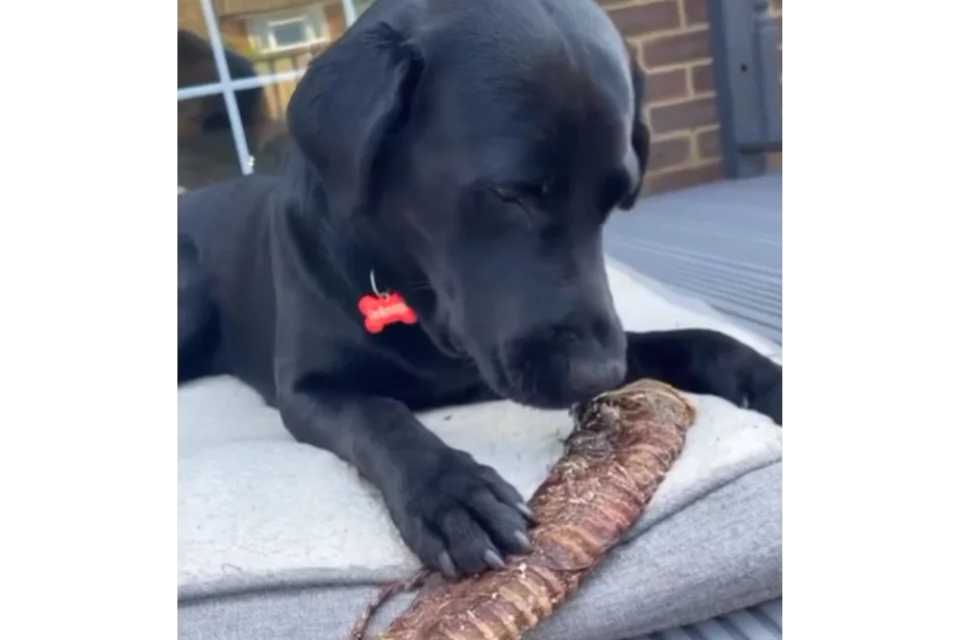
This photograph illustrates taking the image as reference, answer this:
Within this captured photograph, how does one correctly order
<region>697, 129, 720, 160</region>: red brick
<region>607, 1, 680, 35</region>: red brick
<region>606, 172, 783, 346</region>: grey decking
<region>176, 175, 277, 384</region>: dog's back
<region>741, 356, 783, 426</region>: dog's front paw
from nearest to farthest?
1. <region>741, 356, 783, 426</region>: dog's front paw
2. <region>176, 175, 277, 384</region>: dog's back
3. <region>606, 172, 783, 346</region>: grey decking
4. <region>607, 1, 680, 35</region>: red brick
5. <region>697, 129, 720, 160</region>: red brick

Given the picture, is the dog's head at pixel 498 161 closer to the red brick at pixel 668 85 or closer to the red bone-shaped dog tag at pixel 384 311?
the red bone-shaped dog tag at pixel 384 311

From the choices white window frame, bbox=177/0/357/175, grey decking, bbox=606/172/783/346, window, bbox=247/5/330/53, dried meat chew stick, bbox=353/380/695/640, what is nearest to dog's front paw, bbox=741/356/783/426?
dried meat chew stick, bbox=353/380/695/640

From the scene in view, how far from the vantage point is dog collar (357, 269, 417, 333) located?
1608 millimetres

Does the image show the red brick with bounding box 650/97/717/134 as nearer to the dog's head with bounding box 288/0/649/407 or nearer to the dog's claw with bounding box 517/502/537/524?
the dog's head with bounding box 288/0/649/407

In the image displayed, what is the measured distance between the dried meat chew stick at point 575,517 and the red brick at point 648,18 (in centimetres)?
302

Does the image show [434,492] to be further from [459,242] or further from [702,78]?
[702,78]

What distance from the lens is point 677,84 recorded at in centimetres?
441

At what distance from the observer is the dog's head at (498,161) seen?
4.40ft

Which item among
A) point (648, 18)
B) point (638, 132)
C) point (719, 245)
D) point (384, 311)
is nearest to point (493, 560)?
point (384, 311)

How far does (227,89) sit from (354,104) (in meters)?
2.52

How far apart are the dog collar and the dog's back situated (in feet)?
1.82

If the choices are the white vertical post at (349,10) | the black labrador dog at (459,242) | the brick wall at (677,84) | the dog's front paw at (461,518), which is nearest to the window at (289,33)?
the white vertical post at (349,10)
